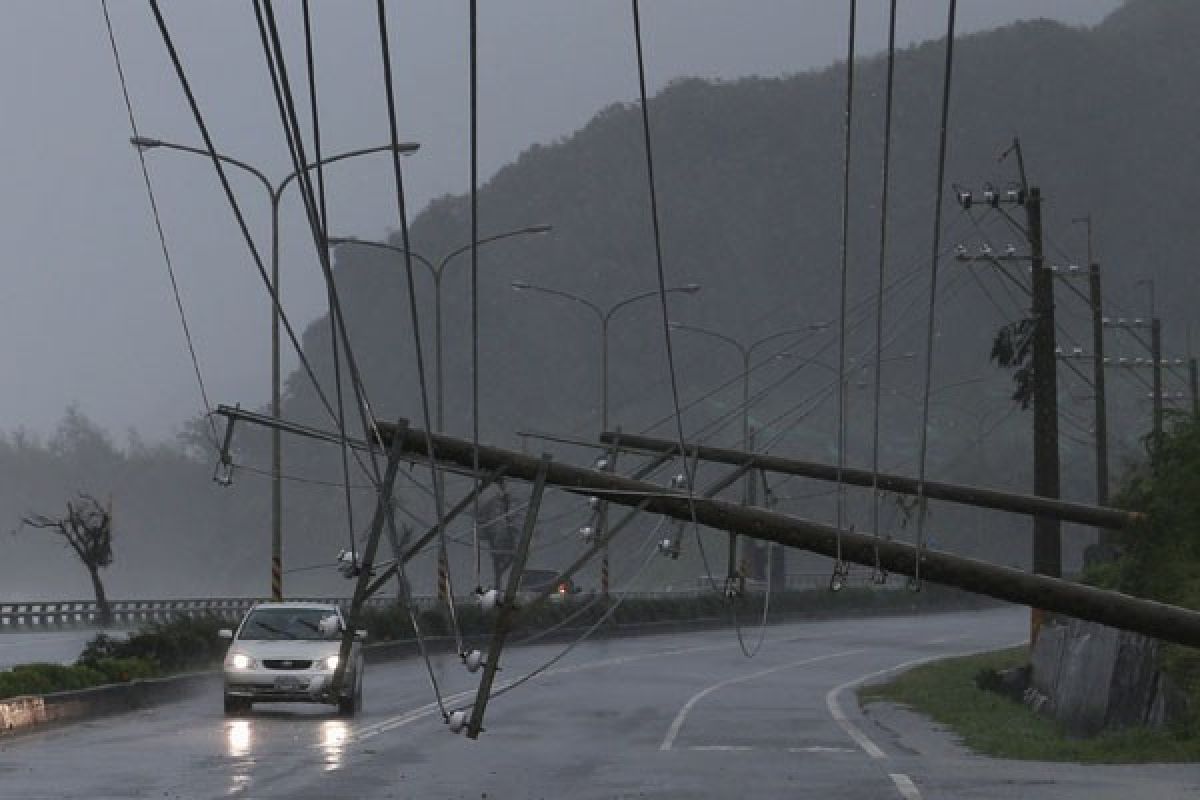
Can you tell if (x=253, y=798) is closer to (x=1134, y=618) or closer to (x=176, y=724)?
(x=1134, y=618)

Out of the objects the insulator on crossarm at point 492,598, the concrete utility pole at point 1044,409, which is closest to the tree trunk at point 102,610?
the concrete utility pole at point 1044,409

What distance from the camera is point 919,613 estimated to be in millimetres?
108125

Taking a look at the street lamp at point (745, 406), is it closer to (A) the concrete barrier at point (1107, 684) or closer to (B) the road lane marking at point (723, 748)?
(B) the road lane marking at point (723, 748)

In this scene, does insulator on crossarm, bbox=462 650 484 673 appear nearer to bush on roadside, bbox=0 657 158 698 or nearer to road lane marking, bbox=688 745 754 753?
road lane marking, bbox=688 745 754 753

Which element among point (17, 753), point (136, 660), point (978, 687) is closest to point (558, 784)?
point (17, 753)

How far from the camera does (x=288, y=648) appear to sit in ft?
119

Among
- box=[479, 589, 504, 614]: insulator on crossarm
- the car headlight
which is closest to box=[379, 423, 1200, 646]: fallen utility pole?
box=[479, 589, 504, 614]: insulator on crossarm

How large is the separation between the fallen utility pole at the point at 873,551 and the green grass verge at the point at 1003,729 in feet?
19.1

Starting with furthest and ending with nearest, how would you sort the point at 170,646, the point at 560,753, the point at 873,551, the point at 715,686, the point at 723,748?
the point at 715,686 < the point at 170,646 < the point at 723,748 < the point at 560,753 < the point at 873,551

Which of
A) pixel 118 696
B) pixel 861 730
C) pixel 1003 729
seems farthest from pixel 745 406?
pixel 118 696

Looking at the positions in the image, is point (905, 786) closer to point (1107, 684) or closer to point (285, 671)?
point (1107, 684)

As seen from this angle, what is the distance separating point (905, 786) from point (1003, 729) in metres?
10.9

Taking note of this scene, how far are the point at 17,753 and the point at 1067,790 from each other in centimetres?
1116

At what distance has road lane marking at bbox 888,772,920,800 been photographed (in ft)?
69.9
